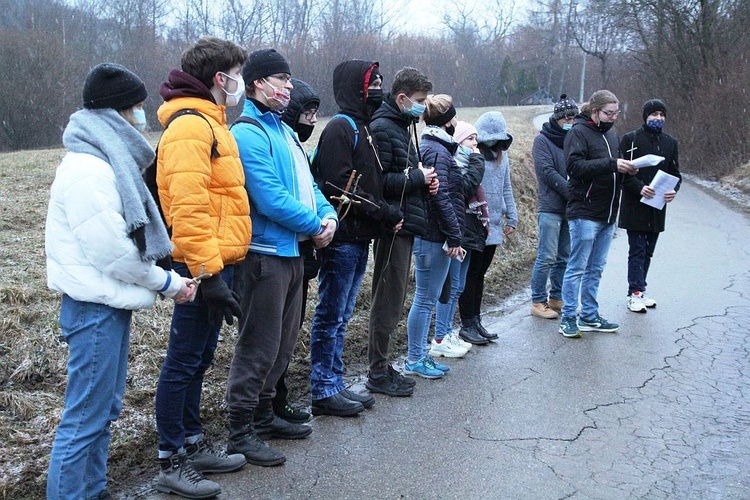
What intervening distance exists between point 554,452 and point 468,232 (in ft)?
7.44

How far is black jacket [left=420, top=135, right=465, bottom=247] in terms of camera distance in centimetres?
541

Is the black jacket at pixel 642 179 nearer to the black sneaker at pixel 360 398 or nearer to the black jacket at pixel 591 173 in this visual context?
the black jacket at pixel 591 173

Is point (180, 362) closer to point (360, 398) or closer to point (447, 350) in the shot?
point (360, 398)

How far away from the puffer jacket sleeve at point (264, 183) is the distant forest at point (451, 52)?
20.0 m

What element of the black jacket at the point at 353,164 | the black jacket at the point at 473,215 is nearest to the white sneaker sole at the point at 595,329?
the black jacket at the point at 473,215

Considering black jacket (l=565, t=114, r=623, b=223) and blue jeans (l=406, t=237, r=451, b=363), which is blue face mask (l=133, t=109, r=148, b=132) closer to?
blue jeans (l=406, t=237, r=451, b=363)

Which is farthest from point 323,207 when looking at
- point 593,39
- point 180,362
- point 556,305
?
point 593,39

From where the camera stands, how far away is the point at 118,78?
3.19m

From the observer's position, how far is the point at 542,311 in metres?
7.30

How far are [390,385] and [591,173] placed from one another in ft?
8.96

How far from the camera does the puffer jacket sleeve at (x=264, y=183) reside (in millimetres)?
3902

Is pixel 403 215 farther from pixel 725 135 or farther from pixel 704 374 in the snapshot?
pixel 725 135

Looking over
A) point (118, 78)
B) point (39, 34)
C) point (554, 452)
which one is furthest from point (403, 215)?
point (39, 34)

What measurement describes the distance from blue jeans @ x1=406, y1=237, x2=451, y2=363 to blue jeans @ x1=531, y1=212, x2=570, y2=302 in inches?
76.2
